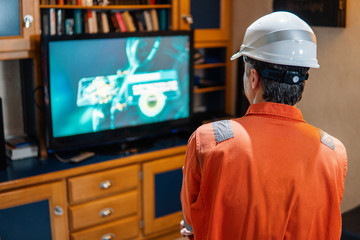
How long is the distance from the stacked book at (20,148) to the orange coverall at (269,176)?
1.79 metres

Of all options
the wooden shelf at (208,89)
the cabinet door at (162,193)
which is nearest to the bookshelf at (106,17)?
the wooden shelf at (208,89)

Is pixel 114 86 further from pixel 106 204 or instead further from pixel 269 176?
pixel 269 176

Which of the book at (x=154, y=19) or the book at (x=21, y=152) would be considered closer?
the book at (x=21, y=152)

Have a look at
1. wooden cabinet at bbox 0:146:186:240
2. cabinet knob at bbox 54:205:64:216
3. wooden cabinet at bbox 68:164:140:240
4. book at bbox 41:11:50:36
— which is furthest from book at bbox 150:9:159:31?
cabinet knob at bbox 54:205:64:216

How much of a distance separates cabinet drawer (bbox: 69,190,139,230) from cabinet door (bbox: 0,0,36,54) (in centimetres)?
102

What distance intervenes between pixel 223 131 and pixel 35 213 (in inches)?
66.3

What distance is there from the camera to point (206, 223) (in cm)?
149

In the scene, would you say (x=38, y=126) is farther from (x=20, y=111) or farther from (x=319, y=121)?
(x=319, y=121)

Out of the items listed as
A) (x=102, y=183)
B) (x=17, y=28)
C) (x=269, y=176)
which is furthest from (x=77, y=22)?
(x=269, y=176)

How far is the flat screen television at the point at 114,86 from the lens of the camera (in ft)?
9.34

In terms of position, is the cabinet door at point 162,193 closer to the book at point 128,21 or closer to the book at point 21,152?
the book at point 21,152

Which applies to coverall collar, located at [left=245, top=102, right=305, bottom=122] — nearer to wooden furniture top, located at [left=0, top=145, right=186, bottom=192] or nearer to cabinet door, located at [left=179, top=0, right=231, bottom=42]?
wooden furniture top, located at [left=0, top=145, right=186, bottom=192]

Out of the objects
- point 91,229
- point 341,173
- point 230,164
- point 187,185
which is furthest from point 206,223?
point 91,229

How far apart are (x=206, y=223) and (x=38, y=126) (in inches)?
70.3
